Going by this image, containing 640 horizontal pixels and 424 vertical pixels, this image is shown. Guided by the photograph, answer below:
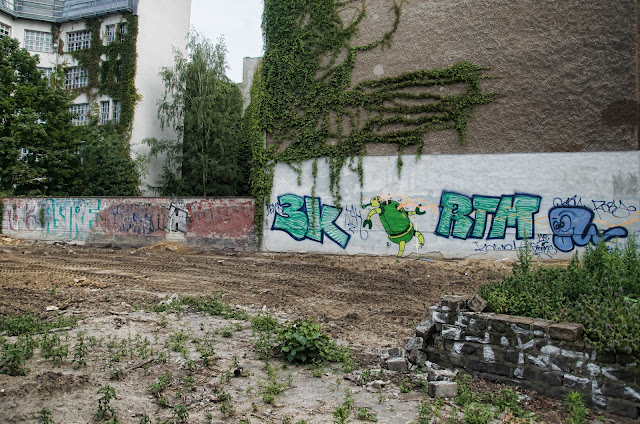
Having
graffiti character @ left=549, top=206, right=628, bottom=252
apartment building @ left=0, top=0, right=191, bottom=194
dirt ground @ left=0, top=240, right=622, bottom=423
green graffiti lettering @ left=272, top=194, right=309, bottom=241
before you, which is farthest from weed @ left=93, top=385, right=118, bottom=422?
apartment building @ left=0, top=0, right=191, bottom=194

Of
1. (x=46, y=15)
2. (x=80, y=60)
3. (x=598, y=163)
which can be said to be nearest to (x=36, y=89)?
(x=80, y=60)

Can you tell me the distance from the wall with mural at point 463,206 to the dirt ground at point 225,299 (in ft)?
3.34

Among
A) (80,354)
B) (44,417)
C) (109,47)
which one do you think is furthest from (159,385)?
(109,47)

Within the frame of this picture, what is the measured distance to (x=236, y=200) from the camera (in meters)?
18.1

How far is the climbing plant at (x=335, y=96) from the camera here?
1605 cm

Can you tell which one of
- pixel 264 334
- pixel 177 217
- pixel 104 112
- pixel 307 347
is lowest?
pixel 264 334

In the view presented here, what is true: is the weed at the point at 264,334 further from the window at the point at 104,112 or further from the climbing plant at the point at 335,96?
the window at the point at 104,112

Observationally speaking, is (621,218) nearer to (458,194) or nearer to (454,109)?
(458,194)

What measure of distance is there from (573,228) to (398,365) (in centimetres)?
1193

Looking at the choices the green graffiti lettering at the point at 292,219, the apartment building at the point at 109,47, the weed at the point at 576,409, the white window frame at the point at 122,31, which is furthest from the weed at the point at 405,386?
the white window frame at the point at 122,31

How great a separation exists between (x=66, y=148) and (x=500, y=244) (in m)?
24.9

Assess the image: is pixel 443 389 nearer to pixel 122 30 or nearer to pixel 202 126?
pixel 202 126

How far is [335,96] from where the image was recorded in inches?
674

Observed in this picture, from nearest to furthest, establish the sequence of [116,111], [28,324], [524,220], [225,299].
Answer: [28,324]
[225,299]
[524,220]
[116,111]
